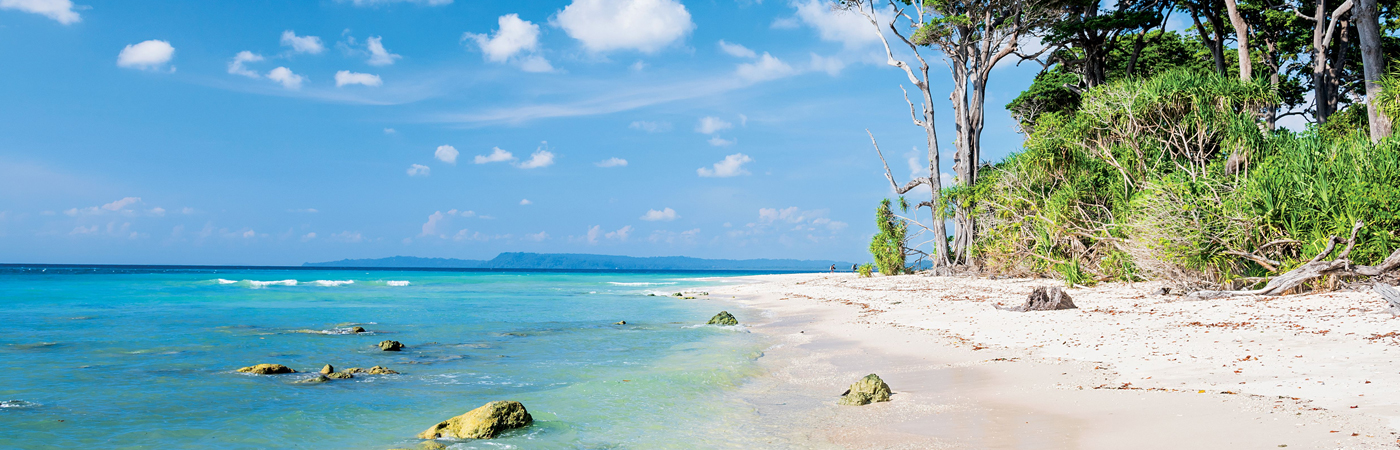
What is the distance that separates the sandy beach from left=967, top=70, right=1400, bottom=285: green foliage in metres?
1.61

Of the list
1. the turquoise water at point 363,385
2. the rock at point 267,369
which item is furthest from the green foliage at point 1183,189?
the rock at point 267,369

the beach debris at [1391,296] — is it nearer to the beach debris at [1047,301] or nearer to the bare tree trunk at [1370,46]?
the beach debris at [1047,301]

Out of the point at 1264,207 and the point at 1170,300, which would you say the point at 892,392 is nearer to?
the point at 1170,300

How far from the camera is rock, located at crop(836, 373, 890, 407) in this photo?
647 centimetres

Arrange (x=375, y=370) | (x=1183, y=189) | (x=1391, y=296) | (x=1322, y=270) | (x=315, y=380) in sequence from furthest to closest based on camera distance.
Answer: (x=1183, y=189)
(x=1322, y=270)
(x=375, y=370)
(x=315, y=380)
(x=1391, y=296)

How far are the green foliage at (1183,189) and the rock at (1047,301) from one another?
9.05 feet

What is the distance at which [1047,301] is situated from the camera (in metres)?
12.2

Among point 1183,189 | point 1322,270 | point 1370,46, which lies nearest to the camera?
point 1322,270

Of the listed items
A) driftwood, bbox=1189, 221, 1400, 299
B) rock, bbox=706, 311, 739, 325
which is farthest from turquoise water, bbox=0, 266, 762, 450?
driftwood, bbox=1189, 221, 1400, 299

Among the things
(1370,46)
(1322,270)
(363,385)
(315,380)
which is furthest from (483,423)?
(1370,46)

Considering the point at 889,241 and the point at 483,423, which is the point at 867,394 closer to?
the point at 483,423

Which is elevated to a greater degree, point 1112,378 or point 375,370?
point 1112,378

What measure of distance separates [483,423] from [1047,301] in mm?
10160

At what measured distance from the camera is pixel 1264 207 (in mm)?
12133
